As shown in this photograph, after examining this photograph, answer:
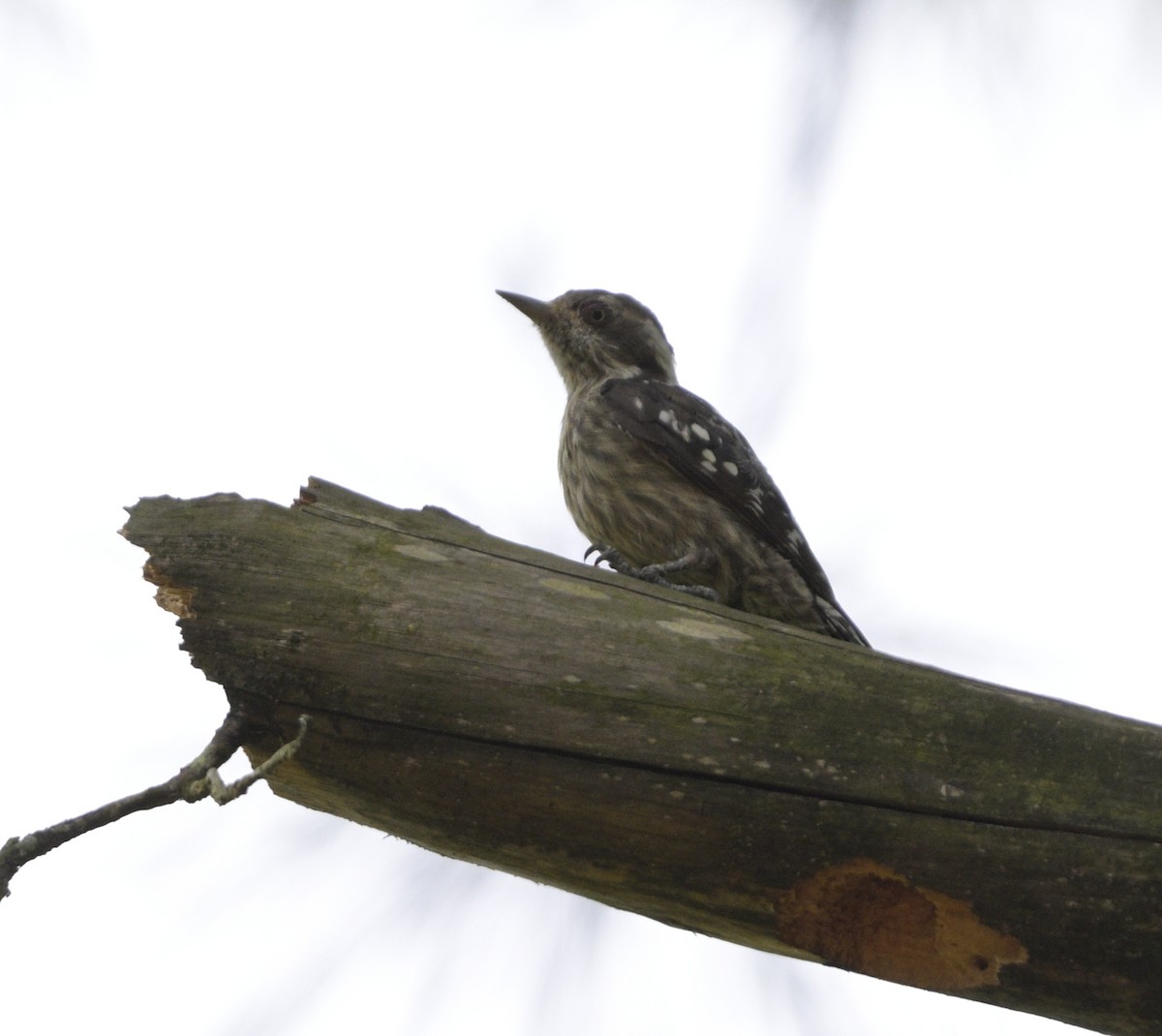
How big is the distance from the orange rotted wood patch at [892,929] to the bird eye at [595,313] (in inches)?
125

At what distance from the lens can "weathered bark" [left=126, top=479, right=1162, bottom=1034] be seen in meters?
2.00

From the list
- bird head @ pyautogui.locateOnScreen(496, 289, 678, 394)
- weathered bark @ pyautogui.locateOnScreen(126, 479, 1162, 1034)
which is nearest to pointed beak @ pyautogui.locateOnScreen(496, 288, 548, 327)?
bird head @ pyautogui.locateOnScreen(496, 289, 678, 394)

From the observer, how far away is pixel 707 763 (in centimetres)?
208

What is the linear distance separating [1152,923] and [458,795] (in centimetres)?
114

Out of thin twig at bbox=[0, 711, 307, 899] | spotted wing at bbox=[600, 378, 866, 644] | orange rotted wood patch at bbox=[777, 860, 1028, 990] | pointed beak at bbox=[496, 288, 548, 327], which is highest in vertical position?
pointed beak at bbox=[496, 288, 548, 327]

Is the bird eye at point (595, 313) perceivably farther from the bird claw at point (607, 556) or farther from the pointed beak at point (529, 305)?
the bird claw at point (607, 556)

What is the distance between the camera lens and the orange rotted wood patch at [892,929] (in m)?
2.02

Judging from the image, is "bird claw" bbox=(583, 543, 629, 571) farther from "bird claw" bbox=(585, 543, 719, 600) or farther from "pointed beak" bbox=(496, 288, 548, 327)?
"pointed beak" bbox=(496, 288, 548, 327)

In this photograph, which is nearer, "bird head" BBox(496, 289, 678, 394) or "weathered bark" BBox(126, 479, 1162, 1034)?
"weathered bark" BBox(126, 479, 1162, 1034)

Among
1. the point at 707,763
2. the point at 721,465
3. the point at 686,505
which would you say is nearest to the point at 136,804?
the point at 707,763

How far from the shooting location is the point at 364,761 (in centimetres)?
216

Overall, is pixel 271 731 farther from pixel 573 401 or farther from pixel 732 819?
pixel 573 401

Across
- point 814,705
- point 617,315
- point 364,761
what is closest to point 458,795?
point 364,761

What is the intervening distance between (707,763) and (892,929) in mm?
419
